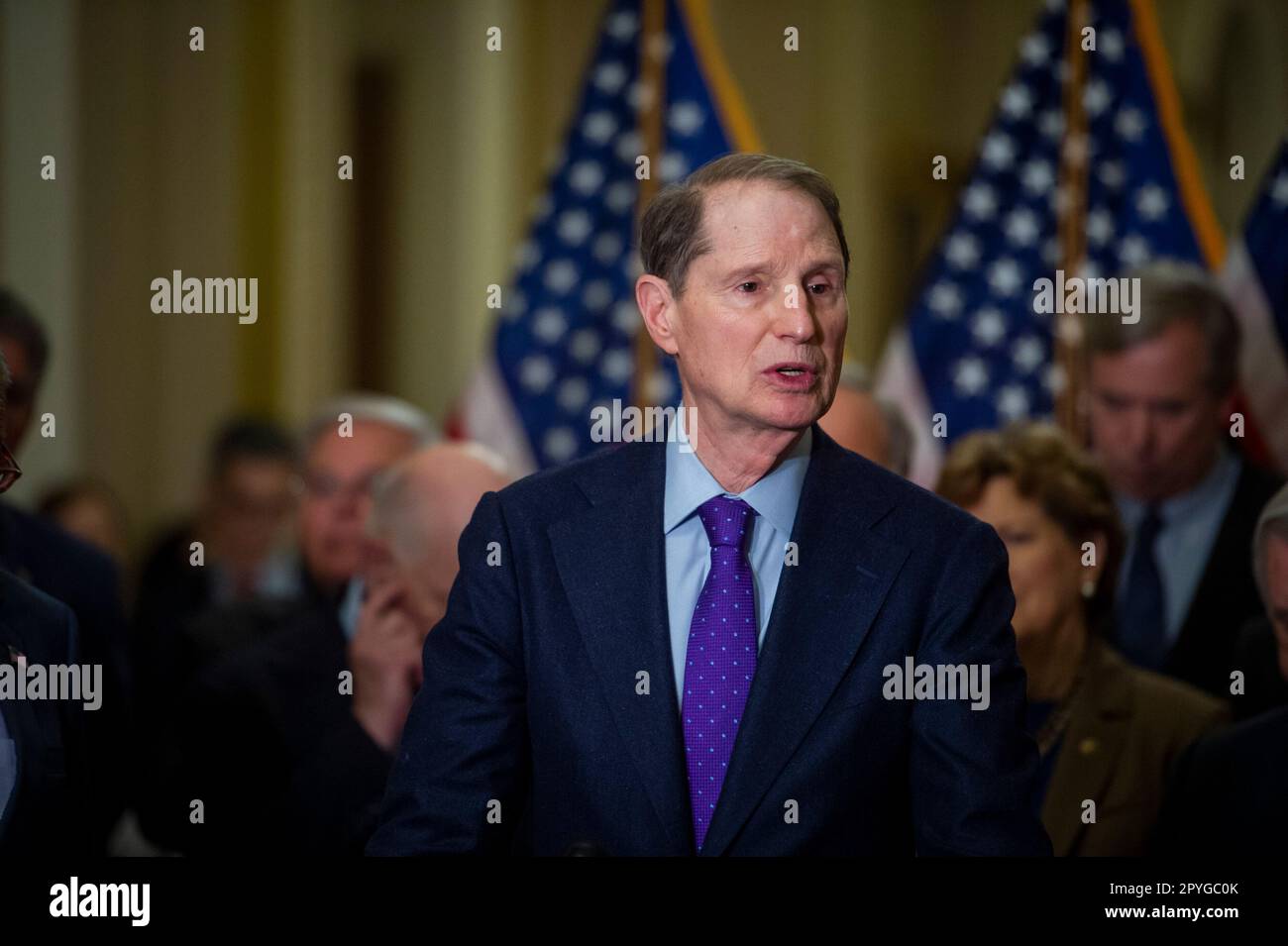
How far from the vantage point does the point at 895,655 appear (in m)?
→ 2.15

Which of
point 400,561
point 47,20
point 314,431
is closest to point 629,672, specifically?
point 400,561

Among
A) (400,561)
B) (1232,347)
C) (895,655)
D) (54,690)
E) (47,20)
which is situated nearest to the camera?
(895,655)

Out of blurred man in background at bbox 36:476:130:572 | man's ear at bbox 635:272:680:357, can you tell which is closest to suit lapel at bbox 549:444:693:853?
man's ear at bbox 635:272:680:357

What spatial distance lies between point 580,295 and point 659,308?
2923mm

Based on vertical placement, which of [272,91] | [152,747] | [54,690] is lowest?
[152,747]

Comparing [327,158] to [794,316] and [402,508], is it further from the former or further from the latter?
[794,316]

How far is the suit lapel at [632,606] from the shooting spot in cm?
216

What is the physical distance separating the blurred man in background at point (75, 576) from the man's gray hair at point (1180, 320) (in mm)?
2227

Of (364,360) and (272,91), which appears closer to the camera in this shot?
(272,91)

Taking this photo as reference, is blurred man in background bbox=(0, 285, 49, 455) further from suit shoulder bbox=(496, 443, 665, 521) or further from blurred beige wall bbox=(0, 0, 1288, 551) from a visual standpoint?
blurred beige wall bbox=(0, 0, 1288, 551)

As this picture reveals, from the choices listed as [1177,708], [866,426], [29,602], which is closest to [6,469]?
[29,602]

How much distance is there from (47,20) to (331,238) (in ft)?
6.16

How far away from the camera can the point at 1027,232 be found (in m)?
4.84
